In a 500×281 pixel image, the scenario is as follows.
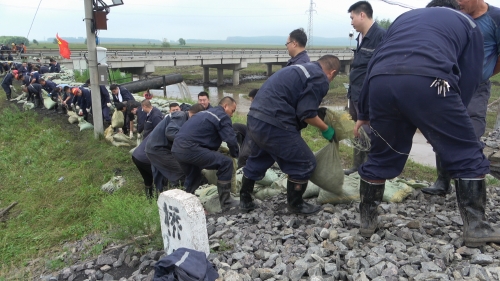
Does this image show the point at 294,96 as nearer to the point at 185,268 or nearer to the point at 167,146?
the point at 185,268

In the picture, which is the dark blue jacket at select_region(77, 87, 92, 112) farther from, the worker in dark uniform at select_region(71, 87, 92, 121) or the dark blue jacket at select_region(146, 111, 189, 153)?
the dark blue jacket at select_region(146, 111, 189, 153)

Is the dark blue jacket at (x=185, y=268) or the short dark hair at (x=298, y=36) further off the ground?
the short dark hair at (x=298, y=36)

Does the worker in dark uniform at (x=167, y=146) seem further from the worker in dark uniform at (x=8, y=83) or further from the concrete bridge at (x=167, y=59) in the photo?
the concrete bridge at (x=167, y=59)

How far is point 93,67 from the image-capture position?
8773 millimetres

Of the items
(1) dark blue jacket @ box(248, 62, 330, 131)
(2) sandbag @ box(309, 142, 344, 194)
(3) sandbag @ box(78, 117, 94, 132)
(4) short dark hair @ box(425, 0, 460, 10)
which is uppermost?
(4) short dark hair @ box(425, 0, 460, 10)

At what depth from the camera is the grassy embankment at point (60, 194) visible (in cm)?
369

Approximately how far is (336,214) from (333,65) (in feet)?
4.48

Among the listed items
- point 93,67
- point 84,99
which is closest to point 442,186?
point 93,67

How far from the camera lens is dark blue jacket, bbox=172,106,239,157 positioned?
15.0 ft

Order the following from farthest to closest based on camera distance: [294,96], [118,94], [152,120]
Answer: [118,94] < [152,120] < [294,96]

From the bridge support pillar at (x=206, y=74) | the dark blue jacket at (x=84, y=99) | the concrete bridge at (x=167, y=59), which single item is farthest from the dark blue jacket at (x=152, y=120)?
the bridge support pillar at (x=206, y=74)

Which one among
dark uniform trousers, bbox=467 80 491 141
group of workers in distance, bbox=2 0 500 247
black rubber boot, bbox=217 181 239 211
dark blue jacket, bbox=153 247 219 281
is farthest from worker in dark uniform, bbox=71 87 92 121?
dark uniform trousers, bbox=467 80 491 141

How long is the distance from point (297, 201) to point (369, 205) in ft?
2.94

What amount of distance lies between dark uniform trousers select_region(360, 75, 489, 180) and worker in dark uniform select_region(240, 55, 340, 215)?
84 centimetres
